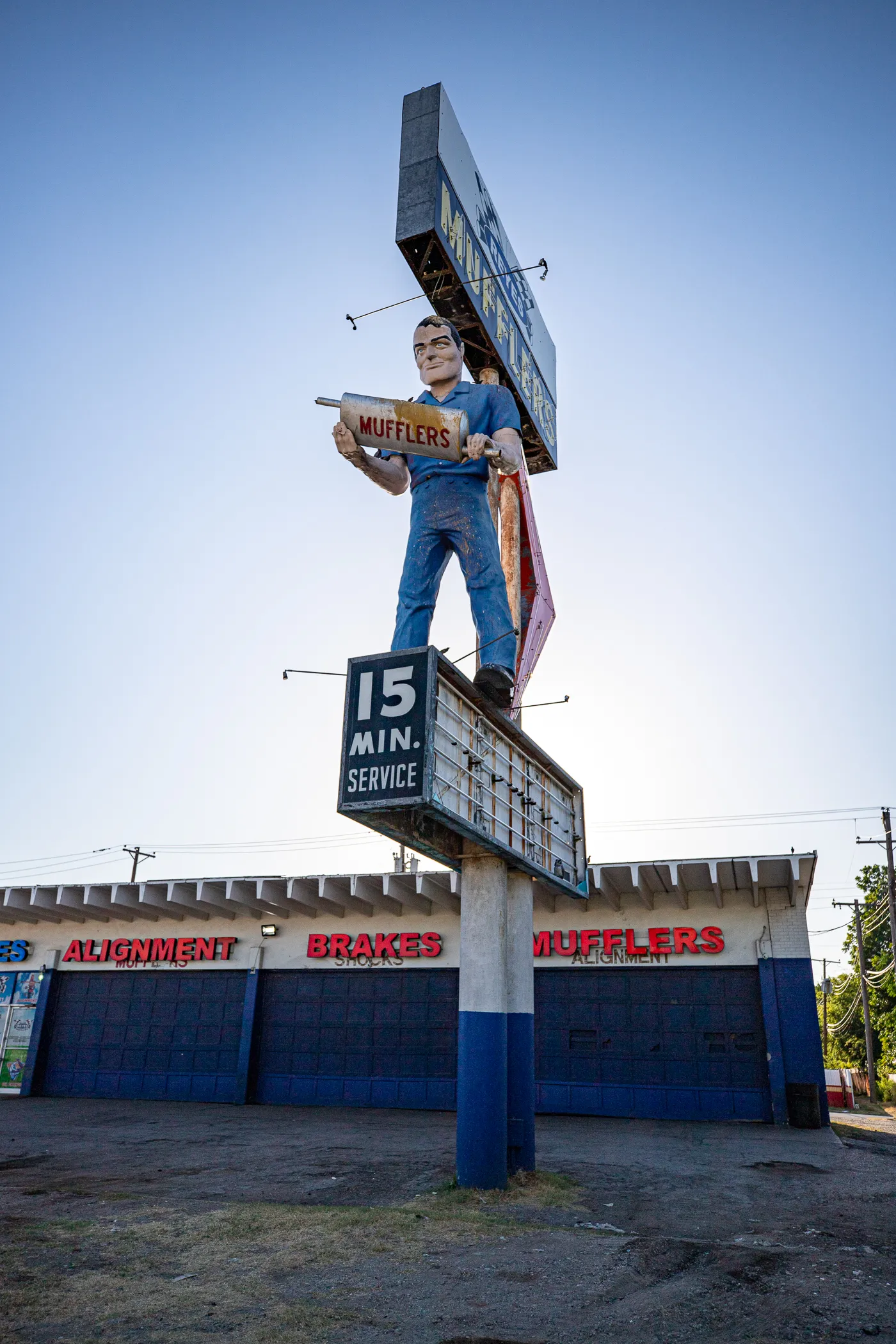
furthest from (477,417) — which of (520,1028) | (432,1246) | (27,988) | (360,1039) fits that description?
(27,988)

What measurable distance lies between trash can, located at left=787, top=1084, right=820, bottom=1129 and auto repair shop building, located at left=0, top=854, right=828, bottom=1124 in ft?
0.25

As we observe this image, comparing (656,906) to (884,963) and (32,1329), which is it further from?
(884,963)

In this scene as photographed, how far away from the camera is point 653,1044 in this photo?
20859 mm

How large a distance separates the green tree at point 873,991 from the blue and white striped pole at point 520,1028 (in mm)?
36190

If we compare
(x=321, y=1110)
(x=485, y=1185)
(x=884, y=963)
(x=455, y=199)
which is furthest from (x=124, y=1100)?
(x=884, y=963)

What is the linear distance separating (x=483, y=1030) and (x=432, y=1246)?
3126mm

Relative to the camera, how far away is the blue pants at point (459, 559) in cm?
1132

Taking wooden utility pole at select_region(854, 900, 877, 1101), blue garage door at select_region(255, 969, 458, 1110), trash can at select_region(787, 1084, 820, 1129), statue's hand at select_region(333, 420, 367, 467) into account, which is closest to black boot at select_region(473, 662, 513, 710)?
statue's hand at select_region(333, 420, 367, 467)

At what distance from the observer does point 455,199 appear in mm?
13875

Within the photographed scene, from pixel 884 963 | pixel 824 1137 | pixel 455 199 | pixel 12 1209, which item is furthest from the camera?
pixel 884 963

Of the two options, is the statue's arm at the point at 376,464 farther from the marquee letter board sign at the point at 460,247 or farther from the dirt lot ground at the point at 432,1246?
the dirt lot ground at the point at 432,1246

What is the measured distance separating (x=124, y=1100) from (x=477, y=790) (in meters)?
19.8

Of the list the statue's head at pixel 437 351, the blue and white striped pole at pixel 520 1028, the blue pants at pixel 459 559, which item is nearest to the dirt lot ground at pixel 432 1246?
the blue and white striped pole at pixel 520 1028

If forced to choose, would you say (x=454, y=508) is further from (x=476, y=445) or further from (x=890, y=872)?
(x=890, y=872)
